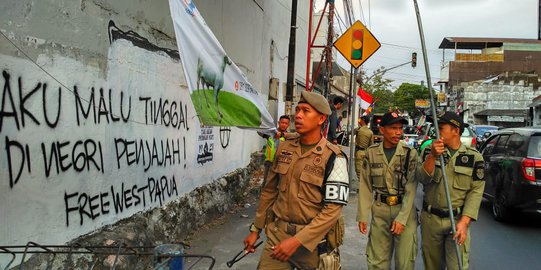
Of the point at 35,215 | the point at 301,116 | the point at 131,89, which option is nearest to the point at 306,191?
the point at 301,116

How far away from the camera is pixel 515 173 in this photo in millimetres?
6977

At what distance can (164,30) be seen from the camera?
17.8 feet

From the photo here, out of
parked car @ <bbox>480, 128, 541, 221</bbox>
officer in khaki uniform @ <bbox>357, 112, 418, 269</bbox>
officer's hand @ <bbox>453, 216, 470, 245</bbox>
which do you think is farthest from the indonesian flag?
officer's hand @ <bbox>453, 216, 470, 245</bbox>

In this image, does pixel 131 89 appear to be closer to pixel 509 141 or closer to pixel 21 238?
pixel 21 238

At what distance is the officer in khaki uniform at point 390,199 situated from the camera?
147 inches

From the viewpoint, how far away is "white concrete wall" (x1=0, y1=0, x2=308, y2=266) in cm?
306

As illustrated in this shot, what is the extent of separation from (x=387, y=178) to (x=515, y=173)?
167 inches

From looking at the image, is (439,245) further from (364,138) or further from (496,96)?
(496,96)

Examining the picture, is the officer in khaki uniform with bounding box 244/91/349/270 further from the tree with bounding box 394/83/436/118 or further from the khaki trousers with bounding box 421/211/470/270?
the tree with bounding box 394/83/436/118

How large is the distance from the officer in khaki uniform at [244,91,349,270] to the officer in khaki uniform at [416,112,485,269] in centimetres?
114

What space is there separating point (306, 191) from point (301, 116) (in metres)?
0.49

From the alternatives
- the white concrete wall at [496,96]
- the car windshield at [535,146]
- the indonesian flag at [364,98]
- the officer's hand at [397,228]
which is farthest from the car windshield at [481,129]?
the white concrete wall at [496,96]

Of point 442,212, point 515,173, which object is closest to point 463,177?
point 442,212

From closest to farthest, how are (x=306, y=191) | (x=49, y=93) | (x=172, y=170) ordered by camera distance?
(x=306, y=191)
(x=49, y=93)
(x=172, y=170)
